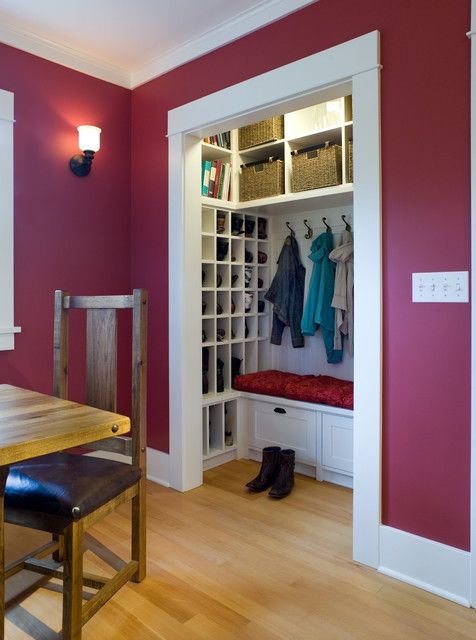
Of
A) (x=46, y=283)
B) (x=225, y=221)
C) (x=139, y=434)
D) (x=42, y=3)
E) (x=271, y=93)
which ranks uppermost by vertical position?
(x=42, y=3)

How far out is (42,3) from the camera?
235cm

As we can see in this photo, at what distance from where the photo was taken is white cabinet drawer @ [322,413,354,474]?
2834 millimetres

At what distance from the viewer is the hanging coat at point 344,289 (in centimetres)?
314

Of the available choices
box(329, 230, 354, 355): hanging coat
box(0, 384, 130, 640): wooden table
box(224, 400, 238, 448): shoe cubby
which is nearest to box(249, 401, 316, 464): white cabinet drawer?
box(224, 400, 238, 448): shoe cubby

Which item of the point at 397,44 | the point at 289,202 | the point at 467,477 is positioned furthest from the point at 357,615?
the point at 289,202

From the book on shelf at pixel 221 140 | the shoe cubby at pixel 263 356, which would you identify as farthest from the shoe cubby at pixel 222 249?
the shoe cubby at pixel 263 356

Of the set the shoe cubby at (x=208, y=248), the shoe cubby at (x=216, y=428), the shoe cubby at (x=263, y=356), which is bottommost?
the shoe cubby at (x=216, y=428)

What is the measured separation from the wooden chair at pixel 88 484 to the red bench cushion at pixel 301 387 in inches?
53.6

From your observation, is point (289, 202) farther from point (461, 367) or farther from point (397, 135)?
point (461, 367)

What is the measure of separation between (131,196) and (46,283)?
2.64ft

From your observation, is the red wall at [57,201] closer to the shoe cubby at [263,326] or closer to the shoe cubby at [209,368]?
the shoe cubby at [209,368]

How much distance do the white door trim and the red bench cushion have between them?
0.52 m

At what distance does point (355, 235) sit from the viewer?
80.3 inches

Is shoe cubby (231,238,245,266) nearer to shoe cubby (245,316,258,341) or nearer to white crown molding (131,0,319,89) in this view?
shoe cubby (245,316,258,341)
